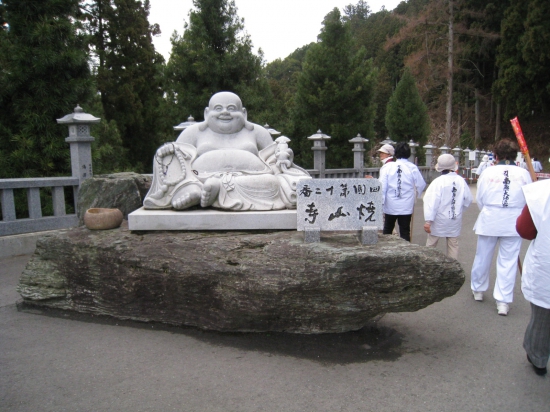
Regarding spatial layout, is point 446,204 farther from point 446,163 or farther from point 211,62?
point 211,62

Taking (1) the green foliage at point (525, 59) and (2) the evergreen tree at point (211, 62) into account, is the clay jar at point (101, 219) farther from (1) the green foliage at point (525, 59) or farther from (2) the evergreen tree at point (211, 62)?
(1) the green foliage at point (525, 59)

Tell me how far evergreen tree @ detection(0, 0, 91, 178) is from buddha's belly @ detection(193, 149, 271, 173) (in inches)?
171

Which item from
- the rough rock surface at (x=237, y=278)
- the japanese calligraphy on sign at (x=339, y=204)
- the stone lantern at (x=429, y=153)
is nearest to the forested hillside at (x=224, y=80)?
the stone lantern at (x=429, y=153)

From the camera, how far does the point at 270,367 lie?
10.3ft

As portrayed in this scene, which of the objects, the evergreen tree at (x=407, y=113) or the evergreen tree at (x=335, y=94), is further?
the evergreen tree at (x=407, y=113)

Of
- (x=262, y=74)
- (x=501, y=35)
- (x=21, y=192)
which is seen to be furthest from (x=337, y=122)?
(x=501, y=35)

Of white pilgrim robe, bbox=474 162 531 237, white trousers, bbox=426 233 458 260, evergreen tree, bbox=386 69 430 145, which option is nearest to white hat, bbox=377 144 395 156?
white trousers, bbox=426 233 458 260

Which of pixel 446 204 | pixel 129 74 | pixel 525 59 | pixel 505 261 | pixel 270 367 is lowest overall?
pixel 270 367

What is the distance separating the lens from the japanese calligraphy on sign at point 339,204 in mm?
3600

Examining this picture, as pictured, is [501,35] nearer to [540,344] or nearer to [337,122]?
[337,122]

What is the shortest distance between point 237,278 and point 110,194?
8.28ft

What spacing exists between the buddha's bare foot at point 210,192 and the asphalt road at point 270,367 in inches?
47.2

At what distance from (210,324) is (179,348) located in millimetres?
354

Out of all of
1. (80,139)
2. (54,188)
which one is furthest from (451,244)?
(54,188)
